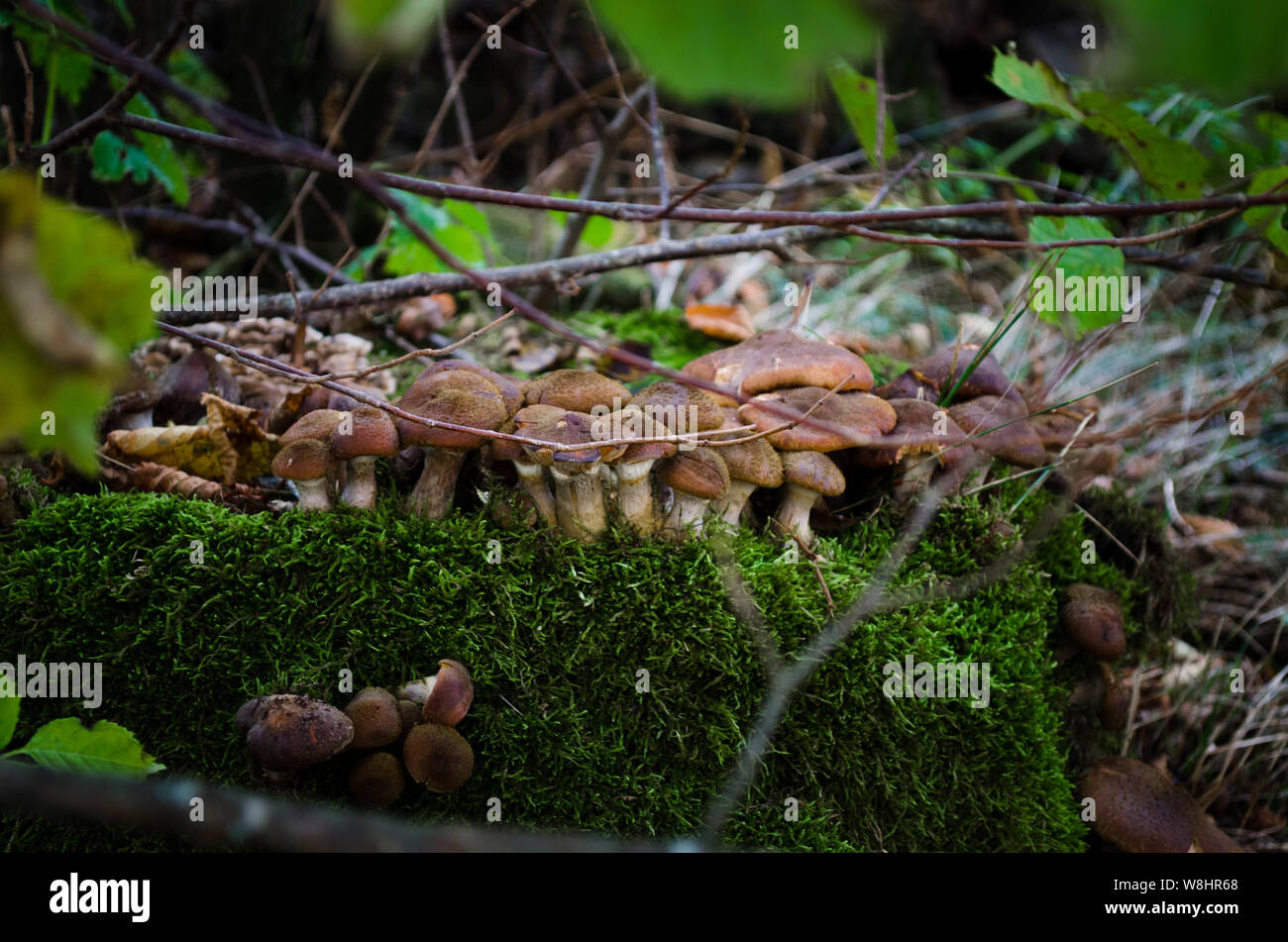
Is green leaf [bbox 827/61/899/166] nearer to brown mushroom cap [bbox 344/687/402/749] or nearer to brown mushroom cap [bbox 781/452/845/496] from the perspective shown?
brown mushroom cap [bbox 781/452/845/496]

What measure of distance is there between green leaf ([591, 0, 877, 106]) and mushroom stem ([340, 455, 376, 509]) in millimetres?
2553

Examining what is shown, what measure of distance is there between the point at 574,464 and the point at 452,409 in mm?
416

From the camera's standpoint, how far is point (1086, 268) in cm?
312

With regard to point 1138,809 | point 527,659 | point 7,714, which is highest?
point 7,714

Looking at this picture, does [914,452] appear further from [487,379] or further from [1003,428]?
[487,379]

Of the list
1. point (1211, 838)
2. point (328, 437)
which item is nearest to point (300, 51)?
point (328, 437)

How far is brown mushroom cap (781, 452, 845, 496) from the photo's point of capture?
291 centimetres

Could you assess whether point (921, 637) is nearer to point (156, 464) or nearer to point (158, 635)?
point (158, 635)

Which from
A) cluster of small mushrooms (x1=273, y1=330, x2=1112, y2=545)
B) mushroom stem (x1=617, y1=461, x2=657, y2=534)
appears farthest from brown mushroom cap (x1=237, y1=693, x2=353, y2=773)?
mushroom stem (x1=617, y1=461, x2=657, y2=534)

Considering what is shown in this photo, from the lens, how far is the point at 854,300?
21.5 ft

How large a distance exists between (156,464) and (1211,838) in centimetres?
436

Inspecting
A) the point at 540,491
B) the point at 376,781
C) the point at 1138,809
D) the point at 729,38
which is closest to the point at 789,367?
the point at 540,491

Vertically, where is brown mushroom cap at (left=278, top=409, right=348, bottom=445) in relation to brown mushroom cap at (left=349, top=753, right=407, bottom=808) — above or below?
above

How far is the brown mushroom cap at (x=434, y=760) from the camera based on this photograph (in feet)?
8.26
